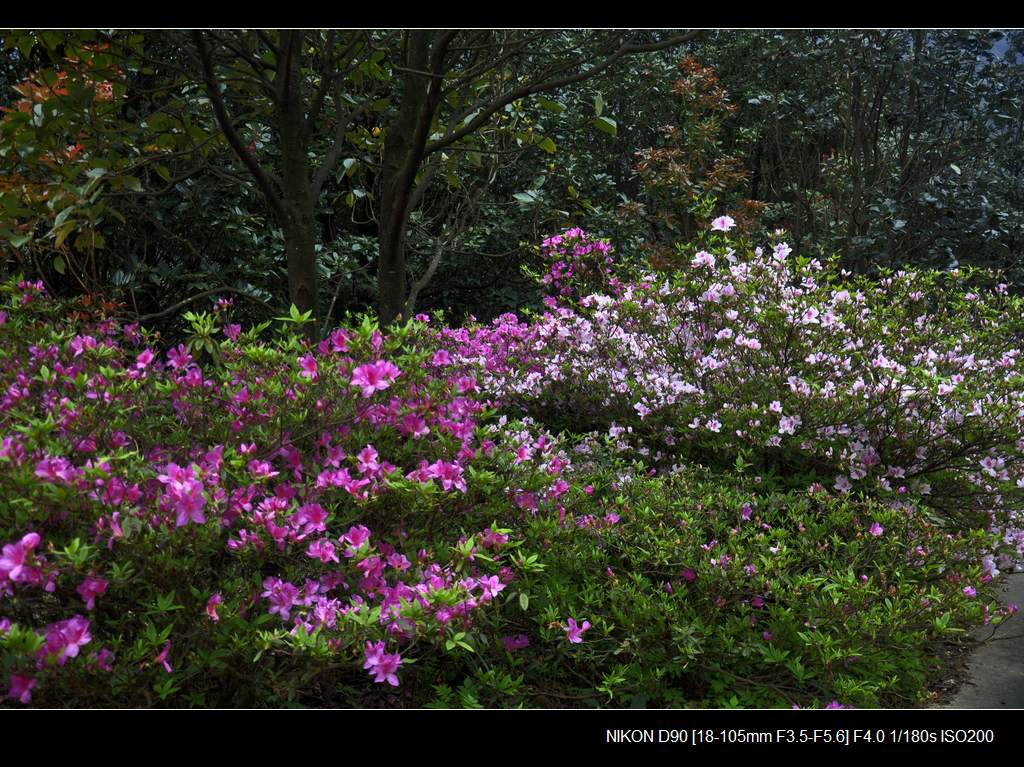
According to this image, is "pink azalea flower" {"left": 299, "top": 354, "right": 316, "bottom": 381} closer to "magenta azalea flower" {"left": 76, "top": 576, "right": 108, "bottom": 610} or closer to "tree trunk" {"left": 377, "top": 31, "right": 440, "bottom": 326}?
"magenta azalea flower" {"left": 76, "top": 576, "right": 108, "bottom": 610}

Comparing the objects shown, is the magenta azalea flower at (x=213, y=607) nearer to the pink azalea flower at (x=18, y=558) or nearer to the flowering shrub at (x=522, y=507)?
the flowering shrub at (x=522, y=507)

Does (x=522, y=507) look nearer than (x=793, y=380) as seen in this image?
Yes

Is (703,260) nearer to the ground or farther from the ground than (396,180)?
nearer to the ground

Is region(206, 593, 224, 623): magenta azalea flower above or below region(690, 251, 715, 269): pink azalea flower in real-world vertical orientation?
below

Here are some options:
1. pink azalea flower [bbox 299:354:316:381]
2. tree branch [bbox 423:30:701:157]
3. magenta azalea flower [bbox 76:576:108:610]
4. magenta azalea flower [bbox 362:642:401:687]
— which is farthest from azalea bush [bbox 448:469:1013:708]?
tree branch [bbox 423:30:701:157]

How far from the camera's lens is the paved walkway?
109 inches

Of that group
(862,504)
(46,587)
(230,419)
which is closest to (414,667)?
(230,419)

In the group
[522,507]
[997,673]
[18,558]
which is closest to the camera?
[18,558]

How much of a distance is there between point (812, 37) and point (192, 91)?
639 cm

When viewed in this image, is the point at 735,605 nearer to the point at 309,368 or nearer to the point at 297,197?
the point at 309,368

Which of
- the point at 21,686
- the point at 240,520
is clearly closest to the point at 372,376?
the point at 240,520

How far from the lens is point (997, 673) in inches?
117

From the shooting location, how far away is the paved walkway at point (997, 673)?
2.76 m

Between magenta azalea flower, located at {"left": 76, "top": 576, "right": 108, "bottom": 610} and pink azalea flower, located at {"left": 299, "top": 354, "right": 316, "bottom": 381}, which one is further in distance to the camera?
pink azalea flower, located at {"left": 299, "top": 354, "right": 316, "bottom": 381}
